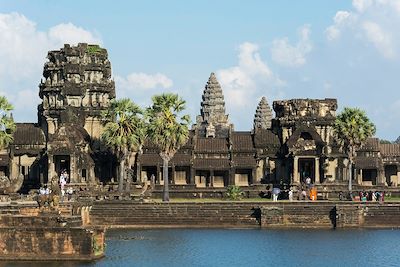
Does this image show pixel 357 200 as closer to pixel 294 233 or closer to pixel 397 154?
pixel 294 233

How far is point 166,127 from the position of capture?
81.4 metres

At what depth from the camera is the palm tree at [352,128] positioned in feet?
279

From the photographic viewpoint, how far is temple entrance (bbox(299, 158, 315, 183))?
3595 inches

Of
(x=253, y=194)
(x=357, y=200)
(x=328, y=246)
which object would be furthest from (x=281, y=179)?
(x=328, y=246)

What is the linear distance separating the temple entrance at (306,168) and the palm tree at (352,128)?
19.2 feet

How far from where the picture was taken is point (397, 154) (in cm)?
9706

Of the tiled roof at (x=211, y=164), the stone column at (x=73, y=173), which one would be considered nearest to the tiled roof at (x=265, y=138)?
the tiled roof at (x=211, y=164)

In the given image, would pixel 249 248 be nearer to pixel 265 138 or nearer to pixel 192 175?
pixel 192 175

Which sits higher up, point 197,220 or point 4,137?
point 4,137

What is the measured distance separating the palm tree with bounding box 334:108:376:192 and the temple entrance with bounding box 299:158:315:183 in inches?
230

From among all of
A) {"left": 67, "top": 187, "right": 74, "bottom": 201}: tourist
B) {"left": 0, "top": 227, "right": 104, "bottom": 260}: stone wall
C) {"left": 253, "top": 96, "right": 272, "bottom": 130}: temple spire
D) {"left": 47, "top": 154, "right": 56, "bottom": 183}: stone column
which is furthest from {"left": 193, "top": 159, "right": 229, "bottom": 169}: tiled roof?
{"left": 253, "top": 96, "right": 272, "bottom": 130}: temple spire

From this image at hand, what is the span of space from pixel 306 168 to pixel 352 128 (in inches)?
385

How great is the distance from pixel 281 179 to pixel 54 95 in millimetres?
26100

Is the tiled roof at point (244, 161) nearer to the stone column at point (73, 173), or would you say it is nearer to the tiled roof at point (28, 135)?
the stone column at point (73, 173)
